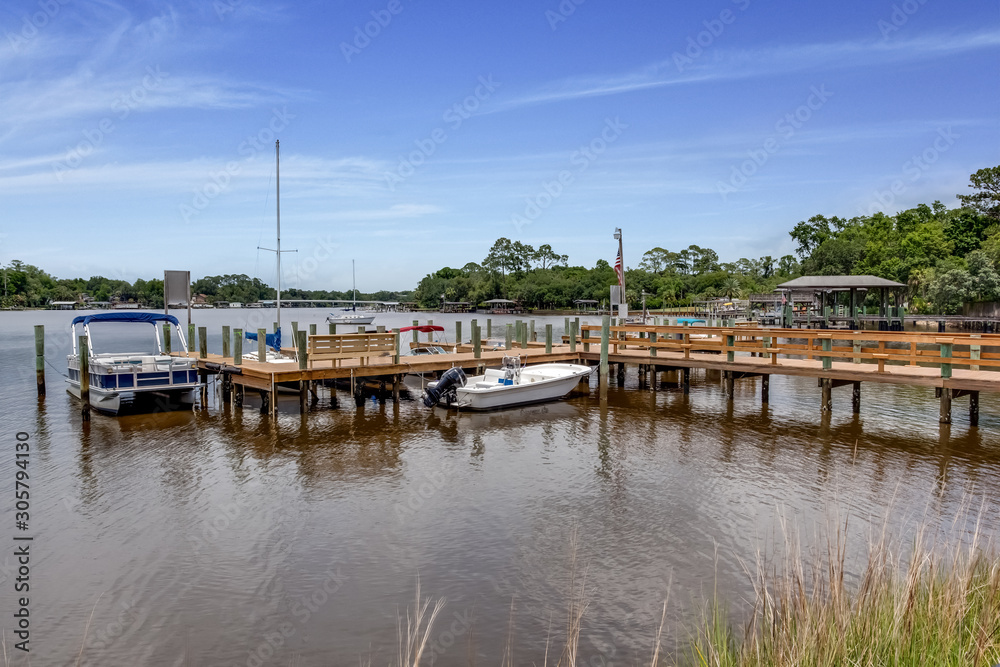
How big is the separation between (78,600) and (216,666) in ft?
7.53

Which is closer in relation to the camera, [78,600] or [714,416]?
[78,600]

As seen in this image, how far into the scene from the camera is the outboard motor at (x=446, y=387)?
1748 cm

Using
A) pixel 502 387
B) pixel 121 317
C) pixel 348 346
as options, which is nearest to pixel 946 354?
pixel 502 387

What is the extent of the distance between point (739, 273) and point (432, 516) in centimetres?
11837

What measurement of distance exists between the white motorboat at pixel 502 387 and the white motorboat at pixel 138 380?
662cm

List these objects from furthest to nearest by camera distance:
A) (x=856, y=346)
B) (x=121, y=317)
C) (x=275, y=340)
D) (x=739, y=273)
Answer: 1. (x=739, y=273)
2. (x=275, y=340)
3. (x=121, y=317)
4. (x=856, y=346)

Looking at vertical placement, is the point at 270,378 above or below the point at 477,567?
above

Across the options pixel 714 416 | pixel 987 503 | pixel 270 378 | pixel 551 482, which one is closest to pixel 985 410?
pixel 714 416

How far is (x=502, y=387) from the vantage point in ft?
57.3

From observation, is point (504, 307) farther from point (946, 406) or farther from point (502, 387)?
point (946, 406)

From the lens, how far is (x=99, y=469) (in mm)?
12180

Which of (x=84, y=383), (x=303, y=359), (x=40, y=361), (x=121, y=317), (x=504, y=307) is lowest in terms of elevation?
(x=84, y=383)

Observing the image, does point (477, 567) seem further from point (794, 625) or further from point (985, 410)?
point (985, 410)

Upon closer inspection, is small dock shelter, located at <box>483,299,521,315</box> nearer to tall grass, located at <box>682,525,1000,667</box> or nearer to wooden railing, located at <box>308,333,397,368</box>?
wooden railing, located at <box>308,333,397,368</box>
